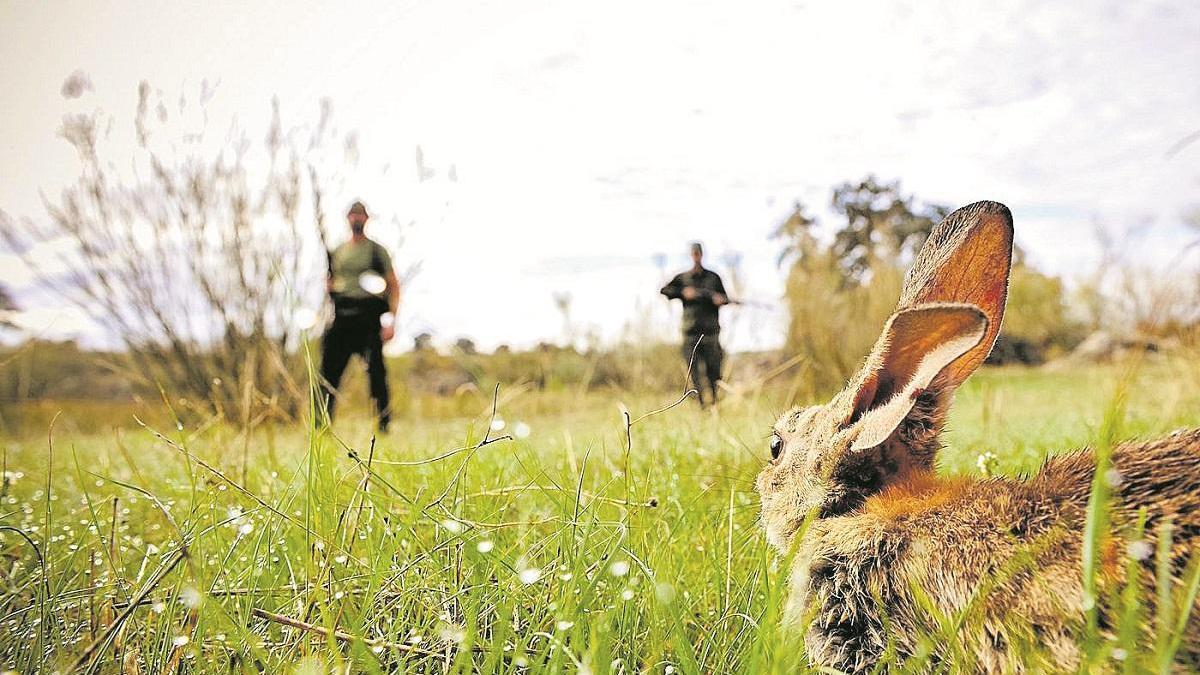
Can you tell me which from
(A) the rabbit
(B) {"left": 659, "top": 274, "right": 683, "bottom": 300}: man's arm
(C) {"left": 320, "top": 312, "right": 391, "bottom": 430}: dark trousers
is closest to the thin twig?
(A) the rabbit

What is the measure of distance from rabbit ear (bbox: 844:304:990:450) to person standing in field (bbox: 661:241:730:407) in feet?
21.9

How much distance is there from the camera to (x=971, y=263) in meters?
2.15

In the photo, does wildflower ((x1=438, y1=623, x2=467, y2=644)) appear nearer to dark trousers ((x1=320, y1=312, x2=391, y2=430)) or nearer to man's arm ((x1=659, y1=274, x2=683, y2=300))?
man's arm ((x1=659, y1=274, x2=683, y2=300))

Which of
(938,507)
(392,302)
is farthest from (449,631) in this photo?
(392,302)

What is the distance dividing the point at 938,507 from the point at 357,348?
29.8 feet

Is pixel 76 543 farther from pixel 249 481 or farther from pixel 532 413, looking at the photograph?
pixel 532 413

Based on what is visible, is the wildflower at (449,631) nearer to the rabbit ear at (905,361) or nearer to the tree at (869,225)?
the rabbit ear at (905,361)

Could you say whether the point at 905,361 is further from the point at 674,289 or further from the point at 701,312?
the point at 701,312

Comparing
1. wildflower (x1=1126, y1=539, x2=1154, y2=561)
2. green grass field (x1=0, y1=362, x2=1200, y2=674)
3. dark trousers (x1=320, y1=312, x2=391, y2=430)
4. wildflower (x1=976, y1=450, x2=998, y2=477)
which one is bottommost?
dark trousers (x1=320, y1=312, x2=391, y2=430)

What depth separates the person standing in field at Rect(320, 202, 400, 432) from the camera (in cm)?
985

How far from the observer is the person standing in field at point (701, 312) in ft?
30.7

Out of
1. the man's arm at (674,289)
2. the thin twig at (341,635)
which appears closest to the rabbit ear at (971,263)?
the thin twig at (341,635)

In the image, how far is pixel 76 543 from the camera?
2.71 metres

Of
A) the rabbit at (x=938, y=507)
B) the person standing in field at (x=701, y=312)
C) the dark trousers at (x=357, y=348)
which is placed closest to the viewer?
the rabbit at (x=938, y=507)
